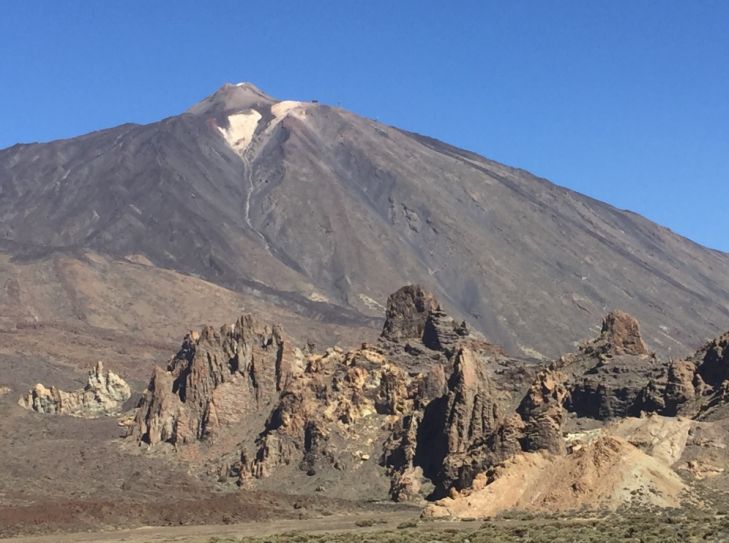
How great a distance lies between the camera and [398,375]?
115875mm

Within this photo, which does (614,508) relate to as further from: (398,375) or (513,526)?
(398,375)

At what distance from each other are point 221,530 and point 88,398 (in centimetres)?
7593

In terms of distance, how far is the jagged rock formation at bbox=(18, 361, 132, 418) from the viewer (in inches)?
5910

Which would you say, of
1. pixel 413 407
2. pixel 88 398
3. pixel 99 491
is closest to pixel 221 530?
pixel 99 491

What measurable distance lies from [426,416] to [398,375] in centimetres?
963

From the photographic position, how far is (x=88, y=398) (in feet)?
510

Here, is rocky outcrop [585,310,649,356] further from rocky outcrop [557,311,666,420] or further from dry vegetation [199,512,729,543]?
dry vegetation [199,512,729,543]

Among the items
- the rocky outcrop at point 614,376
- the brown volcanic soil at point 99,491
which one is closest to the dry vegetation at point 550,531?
the brown volcanic soil at point 99,491

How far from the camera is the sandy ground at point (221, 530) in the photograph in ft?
258

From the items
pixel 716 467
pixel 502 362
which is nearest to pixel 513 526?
pixel 716 467

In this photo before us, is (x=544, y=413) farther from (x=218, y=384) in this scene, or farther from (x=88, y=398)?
(x=88, y=398)

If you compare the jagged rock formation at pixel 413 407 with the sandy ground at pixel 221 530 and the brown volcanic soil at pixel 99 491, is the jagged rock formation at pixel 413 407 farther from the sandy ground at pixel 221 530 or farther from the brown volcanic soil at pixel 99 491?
the sandy ground at pixel 221 530

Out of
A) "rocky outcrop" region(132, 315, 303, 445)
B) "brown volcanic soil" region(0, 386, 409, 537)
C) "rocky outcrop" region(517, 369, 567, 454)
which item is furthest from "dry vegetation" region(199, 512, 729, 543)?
"rocky outcrop" region(132, 315, 303, 445)

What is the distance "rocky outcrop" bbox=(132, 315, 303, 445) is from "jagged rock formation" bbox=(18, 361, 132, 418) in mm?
20175
